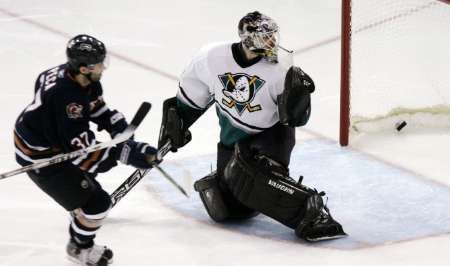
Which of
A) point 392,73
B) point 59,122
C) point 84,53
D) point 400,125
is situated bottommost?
point 400,125

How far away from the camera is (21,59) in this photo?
5.62 metres

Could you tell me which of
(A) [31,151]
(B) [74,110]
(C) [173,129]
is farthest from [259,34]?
(A) [31,151]

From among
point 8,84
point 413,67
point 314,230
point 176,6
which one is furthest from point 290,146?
point 176,6

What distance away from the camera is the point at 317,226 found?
3453 millimetres

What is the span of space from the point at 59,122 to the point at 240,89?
752 mm

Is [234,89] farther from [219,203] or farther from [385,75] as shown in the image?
[385,75]

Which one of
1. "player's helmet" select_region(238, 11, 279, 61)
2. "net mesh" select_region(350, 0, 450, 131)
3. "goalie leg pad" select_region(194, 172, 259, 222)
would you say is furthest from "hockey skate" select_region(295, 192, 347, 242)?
"net mesh" select_region(350, 0, 450, 131)

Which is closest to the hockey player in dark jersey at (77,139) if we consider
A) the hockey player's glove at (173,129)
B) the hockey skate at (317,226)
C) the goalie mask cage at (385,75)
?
the hockey player's glove at (173,129)

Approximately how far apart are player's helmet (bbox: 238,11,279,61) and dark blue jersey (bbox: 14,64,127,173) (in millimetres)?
571

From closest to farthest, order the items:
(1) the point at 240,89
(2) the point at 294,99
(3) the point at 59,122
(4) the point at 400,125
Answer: (3) the point at 59,122 < (2) the point at 294,99 < (1) the point at 240,89 < (4) the point at 400,125

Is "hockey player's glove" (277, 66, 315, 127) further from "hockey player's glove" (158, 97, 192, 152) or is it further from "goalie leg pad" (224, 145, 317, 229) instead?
"hockey player's glove" (158, 97, 192, 152)

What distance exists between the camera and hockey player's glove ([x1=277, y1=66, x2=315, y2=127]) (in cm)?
340

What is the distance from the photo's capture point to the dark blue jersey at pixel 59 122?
3.01 meters

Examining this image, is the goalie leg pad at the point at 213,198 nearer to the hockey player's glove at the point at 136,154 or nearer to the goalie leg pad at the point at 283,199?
the goalie leg pad at the point at 283,199
